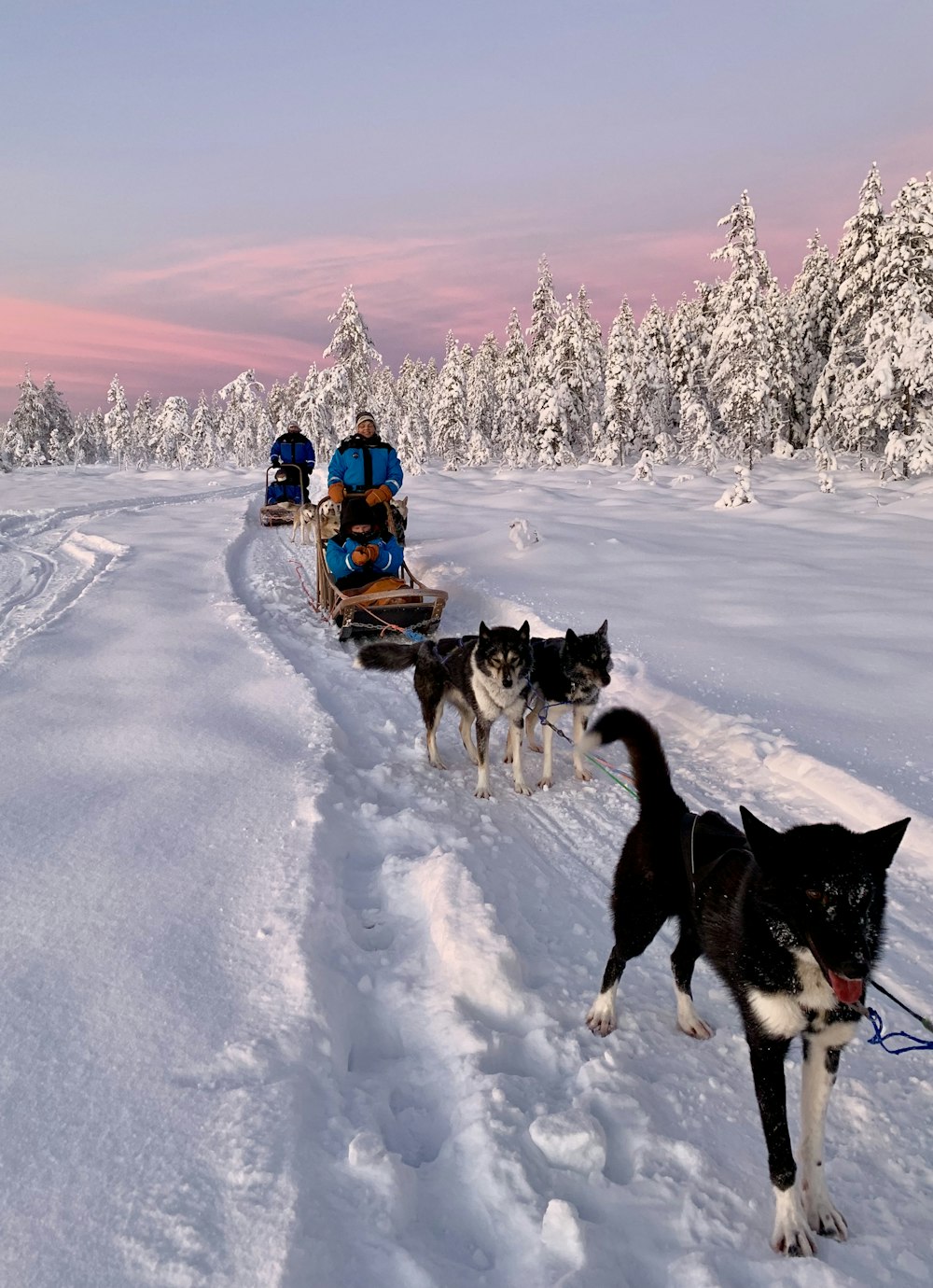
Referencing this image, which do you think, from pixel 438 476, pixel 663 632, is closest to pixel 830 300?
pixel 438 476

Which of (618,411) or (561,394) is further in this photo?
(618,411)

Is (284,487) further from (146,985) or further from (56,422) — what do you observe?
(56,422)

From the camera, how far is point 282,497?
17.9m

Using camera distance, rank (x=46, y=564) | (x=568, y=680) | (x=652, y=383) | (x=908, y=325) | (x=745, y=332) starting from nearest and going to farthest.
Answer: (x=568, y=680) < (x=46, y=564) < (x=908, y=325) < (x=745, y=332) < (x=652, y=383)

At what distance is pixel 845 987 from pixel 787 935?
0.17m

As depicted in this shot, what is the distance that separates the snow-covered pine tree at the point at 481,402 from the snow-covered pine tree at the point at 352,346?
9.77 meters

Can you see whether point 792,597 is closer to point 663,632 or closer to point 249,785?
point 663,632

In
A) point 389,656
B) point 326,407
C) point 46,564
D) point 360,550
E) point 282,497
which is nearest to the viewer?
point 389,656

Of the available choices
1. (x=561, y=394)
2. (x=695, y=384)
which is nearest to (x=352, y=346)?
(x=561, y=394)

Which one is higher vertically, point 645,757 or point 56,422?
point 56,422

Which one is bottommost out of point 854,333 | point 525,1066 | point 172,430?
point 525,1066

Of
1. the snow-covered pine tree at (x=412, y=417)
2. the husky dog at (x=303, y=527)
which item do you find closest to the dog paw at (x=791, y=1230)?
the husky dog at (x=303, y=527)

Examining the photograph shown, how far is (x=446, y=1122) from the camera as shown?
2.27 metres

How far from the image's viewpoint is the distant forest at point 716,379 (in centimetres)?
2309
